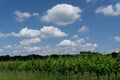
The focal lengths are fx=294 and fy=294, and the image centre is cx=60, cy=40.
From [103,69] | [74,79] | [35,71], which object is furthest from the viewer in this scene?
[35,71]

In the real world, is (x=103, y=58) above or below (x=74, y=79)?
above

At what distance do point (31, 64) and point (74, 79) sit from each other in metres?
19.0

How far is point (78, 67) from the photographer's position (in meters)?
43.6

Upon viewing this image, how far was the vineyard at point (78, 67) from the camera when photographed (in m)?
37.2

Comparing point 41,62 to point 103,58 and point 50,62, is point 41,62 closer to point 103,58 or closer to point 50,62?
point 50,62

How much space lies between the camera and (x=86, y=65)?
1608 inches

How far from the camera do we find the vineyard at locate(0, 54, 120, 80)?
37188mm

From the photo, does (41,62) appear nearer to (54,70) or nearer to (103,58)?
(54,70)

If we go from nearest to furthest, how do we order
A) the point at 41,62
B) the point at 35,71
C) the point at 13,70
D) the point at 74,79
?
the point at 74,79 → the point at 41,62 → the point at 35,71 → the point at 13,70

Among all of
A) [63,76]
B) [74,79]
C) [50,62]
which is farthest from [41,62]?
[74,79]

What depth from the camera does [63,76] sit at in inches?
1890

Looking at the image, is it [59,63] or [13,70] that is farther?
[13,70]

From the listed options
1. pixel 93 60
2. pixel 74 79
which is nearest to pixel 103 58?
pixel 93 60

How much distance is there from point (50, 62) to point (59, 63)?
234 inches
